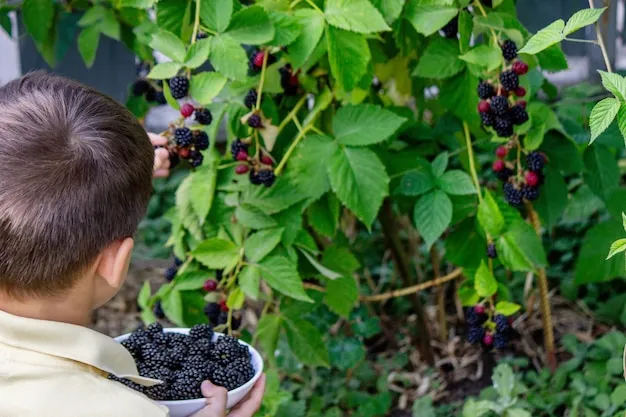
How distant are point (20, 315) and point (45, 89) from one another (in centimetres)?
31

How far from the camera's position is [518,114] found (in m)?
1.64

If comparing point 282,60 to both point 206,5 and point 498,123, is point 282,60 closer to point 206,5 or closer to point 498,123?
point 206,5

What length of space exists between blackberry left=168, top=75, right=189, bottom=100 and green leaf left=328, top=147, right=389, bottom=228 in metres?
0.34

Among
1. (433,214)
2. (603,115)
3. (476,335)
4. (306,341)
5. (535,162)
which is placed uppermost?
(603,115)

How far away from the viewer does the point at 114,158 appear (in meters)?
1.21

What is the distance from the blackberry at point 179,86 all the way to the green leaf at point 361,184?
0.34 metres

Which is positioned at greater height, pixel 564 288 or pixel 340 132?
pixel 340 132

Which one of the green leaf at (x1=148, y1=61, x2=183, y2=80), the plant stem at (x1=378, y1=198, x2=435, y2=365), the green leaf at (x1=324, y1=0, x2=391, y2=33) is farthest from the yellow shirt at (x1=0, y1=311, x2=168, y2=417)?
the plant stem at (x1=378, y1=198, x2=435, y2=365)

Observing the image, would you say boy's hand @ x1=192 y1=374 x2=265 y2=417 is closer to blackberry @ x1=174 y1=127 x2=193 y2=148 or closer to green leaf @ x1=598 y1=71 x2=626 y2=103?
blackberry @ x1=174 y1=127 x2=193 y2=148

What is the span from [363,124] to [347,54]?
0.17m

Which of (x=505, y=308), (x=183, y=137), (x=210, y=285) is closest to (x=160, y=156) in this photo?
(x=183, y=137)

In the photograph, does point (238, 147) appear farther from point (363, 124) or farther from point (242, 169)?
point (363, 124)

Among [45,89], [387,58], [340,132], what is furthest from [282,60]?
[45,89]

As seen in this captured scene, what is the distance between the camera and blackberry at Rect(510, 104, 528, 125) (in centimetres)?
164
